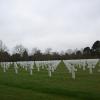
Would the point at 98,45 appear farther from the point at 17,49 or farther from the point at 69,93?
the point at 69,93

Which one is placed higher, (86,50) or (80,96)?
(86,50)

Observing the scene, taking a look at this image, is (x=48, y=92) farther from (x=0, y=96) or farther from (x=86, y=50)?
(x=86, y=50)

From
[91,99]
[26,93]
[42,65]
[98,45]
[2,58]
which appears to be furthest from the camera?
[98,45]

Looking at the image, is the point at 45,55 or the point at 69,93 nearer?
the point at 69,93

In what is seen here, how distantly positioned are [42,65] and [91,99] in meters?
34.1

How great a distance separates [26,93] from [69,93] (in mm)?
2358

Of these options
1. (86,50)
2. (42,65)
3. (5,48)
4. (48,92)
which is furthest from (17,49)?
(48,92)

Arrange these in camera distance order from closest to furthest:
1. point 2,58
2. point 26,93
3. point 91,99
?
point 91,99, point 26,93, point 2,58

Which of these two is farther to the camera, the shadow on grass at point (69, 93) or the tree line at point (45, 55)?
the tree line at point (45, 55)

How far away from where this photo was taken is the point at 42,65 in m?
48.0

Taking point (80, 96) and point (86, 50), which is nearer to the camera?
point (80, 96)

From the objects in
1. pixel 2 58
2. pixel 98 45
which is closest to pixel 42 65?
pixel 2 58

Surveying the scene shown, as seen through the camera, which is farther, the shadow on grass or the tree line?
the tree line

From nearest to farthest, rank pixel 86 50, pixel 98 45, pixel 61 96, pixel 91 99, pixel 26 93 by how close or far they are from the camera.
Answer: pixel 91 99 → pixel 61 96 → pixel 26 93 → pixel 98 45 → pixel 86 50
